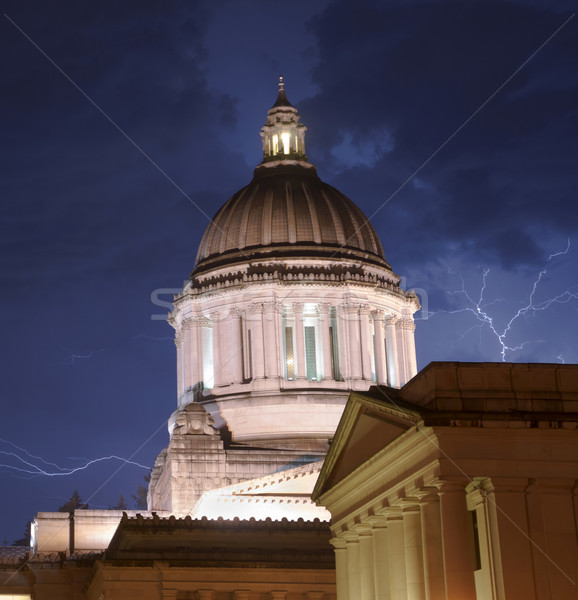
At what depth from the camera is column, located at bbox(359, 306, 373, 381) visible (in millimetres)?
94000

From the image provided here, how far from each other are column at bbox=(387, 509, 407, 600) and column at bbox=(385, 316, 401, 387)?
51.9m

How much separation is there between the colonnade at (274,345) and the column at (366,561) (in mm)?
41931

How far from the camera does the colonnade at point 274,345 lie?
92750mm

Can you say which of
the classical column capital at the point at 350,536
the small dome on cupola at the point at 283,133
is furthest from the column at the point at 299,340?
the classical column capital at the point at 350,536

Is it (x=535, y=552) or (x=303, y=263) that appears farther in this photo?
(x=303, y=263)

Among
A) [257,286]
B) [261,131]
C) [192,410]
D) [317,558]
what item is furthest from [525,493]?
[261,131]

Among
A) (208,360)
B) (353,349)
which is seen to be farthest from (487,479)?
(208,360)

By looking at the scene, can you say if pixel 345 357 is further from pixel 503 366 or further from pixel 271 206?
pixel 503 366

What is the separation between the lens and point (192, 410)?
87438 mm

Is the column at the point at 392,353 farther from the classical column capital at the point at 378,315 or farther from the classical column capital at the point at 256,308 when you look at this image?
the classical column capital at the point at 256,308

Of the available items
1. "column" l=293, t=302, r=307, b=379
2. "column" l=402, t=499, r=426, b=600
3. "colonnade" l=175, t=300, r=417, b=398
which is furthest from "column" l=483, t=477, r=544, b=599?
"column" l=293, t=302, r=307, b=379

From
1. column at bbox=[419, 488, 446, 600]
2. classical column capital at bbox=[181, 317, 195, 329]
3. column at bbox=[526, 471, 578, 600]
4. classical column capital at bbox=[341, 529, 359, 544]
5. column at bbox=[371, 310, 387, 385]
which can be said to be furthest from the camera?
classical column capital at bbox=[181, 317, 195, 329]

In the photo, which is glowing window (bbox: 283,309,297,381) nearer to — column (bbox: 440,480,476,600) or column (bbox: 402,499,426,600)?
column (bbox: 402,499,426,600)

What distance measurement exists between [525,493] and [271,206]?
194 feet
